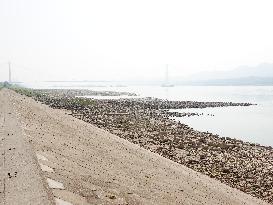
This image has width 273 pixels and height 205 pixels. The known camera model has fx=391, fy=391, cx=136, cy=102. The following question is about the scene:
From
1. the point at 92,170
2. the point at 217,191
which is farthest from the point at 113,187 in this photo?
the point at 217,191

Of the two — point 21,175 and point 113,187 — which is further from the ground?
point 21,175

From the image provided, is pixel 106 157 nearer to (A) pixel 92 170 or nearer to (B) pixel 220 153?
(A) pixel 92 170

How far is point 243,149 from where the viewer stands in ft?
91.9

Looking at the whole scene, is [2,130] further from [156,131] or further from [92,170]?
[156,131]

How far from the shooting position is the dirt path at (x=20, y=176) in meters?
7.73

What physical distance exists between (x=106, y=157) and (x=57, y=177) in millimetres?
6703

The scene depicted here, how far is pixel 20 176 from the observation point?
933cm

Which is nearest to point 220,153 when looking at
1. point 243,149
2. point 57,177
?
point 243,149

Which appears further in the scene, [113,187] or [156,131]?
[156,131]

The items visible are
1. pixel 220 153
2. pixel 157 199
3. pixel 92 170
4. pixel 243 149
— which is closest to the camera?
pixel 157 199

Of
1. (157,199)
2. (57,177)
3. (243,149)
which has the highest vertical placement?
(57,177)

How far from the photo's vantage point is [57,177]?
32.8 feet

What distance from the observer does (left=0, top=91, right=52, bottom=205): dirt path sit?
25.4 ft

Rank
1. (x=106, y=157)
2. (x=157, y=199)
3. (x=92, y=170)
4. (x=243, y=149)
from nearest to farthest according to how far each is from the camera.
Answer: (x=157, y=199) < (x=92, y=170) < (x=106, y=157) < (x=243, y=149)
